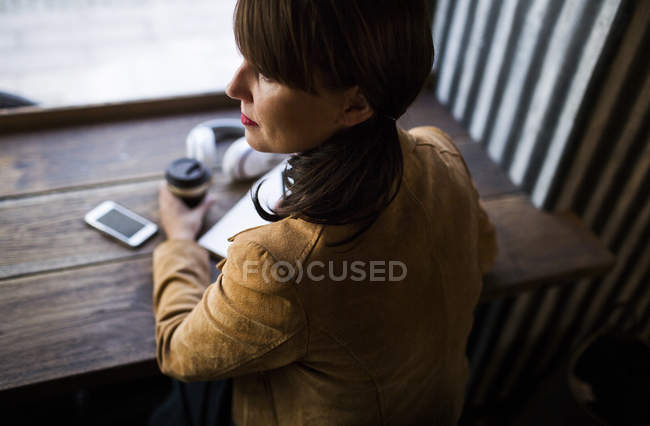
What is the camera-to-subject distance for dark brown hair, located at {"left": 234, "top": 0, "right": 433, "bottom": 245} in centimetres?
61

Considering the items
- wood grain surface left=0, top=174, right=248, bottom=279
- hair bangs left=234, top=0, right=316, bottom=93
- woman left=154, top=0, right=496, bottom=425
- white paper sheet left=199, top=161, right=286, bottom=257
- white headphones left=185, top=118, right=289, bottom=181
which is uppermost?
hair bangs left=234, top=0, right=316, bottom=93

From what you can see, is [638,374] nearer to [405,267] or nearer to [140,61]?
[405,267]

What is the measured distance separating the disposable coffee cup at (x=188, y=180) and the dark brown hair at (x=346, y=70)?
0.43 m

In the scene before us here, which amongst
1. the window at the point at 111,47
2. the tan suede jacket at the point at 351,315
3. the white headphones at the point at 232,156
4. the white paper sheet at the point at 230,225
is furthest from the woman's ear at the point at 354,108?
the window at the point at 111,47

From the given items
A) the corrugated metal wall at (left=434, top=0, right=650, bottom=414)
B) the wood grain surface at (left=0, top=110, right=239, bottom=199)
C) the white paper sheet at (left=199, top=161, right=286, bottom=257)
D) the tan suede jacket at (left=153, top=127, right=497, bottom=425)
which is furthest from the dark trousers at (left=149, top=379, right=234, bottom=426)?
the corrugated metal wall at (left=434, top=0, right=650, bottom=414)

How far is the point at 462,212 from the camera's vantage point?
867mm

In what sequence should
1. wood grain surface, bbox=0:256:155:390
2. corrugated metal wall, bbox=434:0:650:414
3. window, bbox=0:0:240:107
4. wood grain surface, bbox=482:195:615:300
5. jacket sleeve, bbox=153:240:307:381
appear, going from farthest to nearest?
1. window, bbox=0:0:240:107
2. wood grain surface, bbox=482:195:615:300
3. corrugated metal wall, bbox=434:0:650:414
4. wood grain surface, bbox=0:256:155:390
5. jacket sleeve, bbox=153:240:307:381

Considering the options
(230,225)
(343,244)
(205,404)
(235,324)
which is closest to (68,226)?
(230,225)

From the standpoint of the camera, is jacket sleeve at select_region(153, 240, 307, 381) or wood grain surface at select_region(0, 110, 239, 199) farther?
wood grain surface at select_region(0, 110, 239, 199)

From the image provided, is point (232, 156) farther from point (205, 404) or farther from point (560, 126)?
point (560, 126)

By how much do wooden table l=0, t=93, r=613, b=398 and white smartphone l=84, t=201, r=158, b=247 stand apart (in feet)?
0.07

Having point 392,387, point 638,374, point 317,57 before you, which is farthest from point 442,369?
point 638,374

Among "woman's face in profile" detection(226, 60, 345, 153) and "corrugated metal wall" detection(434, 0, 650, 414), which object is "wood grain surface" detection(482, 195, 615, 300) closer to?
"corrugated metal wall" detection(434, 0, 650, 414)

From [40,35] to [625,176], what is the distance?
87.6 inches
